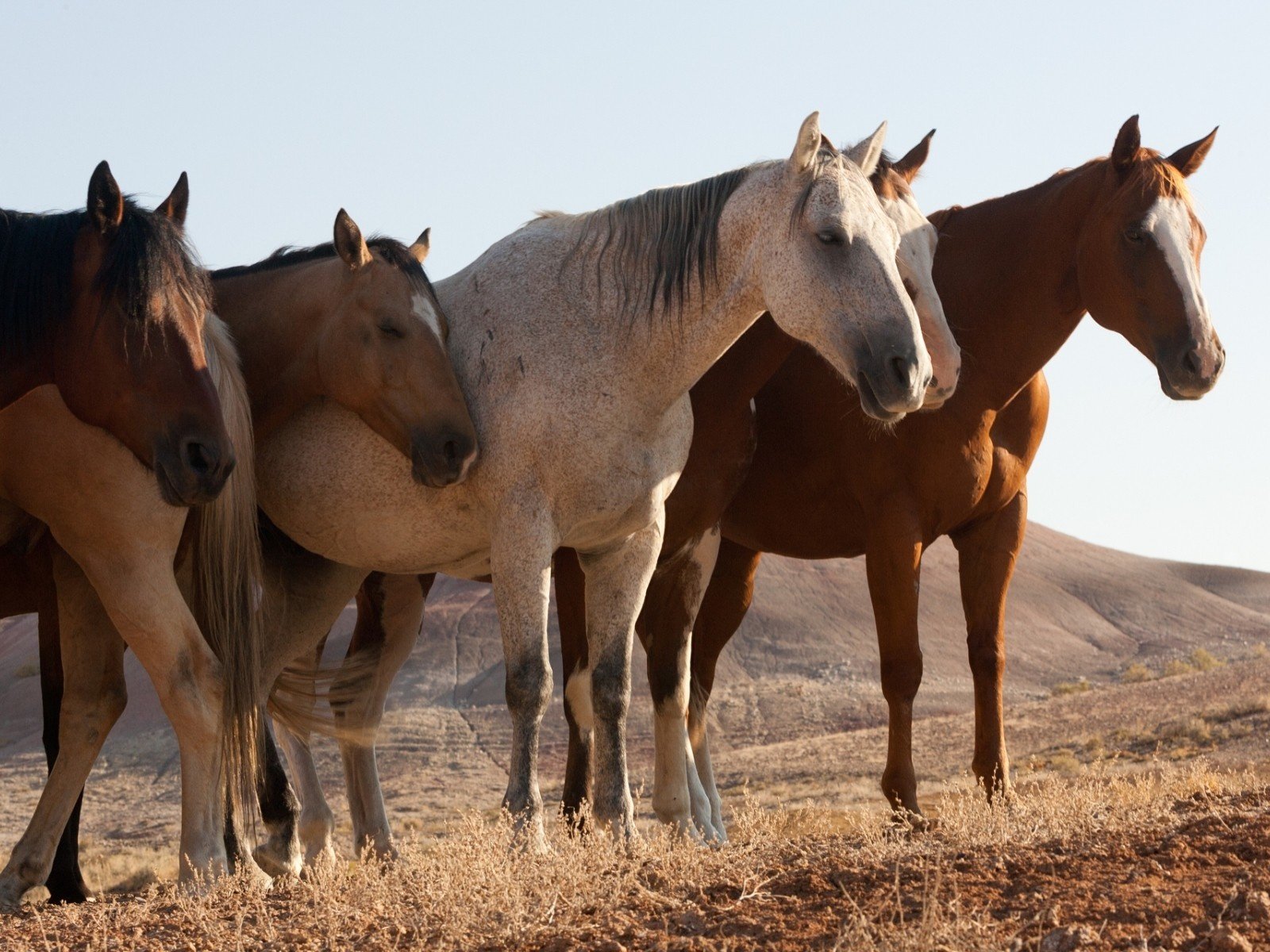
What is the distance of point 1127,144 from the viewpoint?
278 inches

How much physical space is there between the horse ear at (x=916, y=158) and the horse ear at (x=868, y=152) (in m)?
1.28

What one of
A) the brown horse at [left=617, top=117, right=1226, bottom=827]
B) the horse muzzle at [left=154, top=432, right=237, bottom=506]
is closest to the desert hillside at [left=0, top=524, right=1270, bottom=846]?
the brown horse at [left=617, top=117, right=1226, bottom=827]

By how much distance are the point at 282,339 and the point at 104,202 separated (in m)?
1.28

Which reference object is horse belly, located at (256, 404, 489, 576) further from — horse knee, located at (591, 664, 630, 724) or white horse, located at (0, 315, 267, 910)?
horse knee, located at (591, 664, 630, 724)

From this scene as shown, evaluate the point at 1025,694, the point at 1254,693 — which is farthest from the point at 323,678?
the point at 1025,694

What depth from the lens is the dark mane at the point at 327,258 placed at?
21.4ft

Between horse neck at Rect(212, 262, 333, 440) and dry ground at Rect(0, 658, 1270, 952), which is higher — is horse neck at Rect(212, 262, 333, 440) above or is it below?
above

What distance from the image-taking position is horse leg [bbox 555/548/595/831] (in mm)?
7207

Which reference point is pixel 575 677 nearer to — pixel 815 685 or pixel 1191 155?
pixel 1191 155

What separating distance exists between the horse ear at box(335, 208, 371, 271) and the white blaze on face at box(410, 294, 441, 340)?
36cm

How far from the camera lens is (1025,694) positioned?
31.4m

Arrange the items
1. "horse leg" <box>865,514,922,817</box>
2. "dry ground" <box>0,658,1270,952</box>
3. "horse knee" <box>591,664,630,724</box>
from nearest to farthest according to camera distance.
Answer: "dry ground" <box>0,658,1270,952</box>, "horse knee" <box>591,664,630,724</box>, "horse leg" <box>865,514,922,817</box>

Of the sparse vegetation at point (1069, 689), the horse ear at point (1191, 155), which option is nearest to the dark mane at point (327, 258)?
the horse ear at point (1191, 155)

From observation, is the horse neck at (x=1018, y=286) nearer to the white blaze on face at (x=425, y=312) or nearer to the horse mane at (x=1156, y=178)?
the horse mane at (x=1156, y=178)
